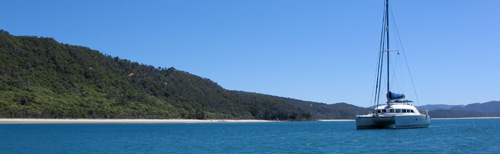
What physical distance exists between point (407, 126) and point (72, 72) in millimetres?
87656

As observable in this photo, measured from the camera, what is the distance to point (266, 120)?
172500 millimetres

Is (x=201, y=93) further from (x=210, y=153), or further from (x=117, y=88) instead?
(x=210, y=153)

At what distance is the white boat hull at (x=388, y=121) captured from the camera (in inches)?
2188

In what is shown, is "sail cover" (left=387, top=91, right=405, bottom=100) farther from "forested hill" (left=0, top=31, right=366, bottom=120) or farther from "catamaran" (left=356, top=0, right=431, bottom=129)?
"forested hill" (left=0, top=31, right=366, bottom=120)

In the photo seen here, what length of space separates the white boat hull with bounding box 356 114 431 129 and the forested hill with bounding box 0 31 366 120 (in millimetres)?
61168

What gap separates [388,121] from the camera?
56031 mm

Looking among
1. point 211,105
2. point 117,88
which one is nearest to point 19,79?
point 117,88

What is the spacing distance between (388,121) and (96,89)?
82541 mm

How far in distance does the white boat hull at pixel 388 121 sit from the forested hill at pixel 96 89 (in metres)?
61.2

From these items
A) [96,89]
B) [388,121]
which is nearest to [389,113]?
[388,121]

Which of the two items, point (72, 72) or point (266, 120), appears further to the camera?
point (266, 120)

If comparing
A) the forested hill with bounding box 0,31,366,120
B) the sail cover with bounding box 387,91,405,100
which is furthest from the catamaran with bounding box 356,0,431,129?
the forested hill with bounding box 0,31,366,120

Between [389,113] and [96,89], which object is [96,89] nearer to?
[96,89]

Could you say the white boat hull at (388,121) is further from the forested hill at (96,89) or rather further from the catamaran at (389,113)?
the forested hill at (96,89)
